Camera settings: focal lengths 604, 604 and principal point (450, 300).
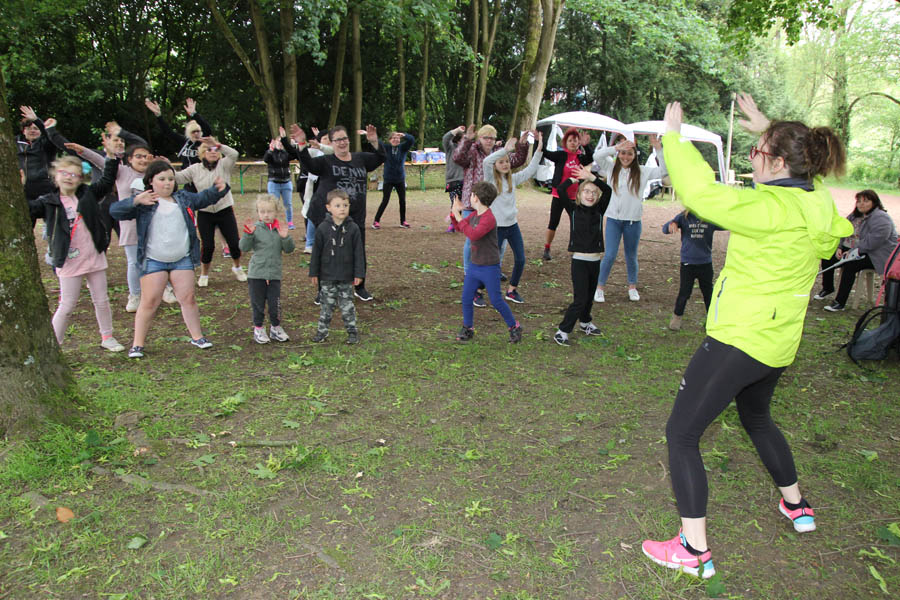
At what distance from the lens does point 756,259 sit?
2.73 metres

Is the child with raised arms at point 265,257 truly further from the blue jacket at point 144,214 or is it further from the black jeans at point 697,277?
the black jeans at point 697,277

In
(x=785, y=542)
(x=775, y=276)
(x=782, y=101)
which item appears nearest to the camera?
(x=775, y=276)

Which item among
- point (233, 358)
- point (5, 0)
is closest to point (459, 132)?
point (233, 358)

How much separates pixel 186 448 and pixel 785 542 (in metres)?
3.65

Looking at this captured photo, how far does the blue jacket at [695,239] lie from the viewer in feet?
21.3

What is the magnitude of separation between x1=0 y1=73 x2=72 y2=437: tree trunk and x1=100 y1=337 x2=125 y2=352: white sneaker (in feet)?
5.73

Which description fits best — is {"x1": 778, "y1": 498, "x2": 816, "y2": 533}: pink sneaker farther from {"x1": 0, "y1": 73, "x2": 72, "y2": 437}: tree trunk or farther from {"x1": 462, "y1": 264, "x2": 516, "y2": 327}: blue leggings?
{"x1": 0, "y1": 73, "x2": 72, "y2": 437}: tree trunk

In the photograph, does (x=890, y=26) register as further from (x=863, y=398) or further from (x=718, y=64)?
(x=863, y=398)

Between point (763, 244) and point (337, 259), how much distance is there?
413 cm

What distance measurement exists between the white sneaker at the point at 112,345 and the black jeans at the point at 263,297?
1227mm

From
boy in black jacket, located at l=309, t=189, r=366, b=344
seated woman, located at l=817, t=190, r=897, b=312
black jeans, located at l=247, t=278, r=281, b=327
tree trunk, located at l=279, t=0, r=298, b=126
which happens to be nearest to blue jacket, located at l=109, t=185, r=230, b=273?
black jeans, located at l=247, t=278, r=281, b=327

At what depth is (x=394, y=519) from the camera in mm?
3367

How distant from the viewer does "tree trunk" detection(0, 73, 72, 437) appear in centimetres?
375

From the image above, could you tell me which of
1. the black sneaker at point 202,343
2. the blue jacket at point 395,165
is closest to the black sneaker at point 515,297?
the black sneaker at point 202,343
